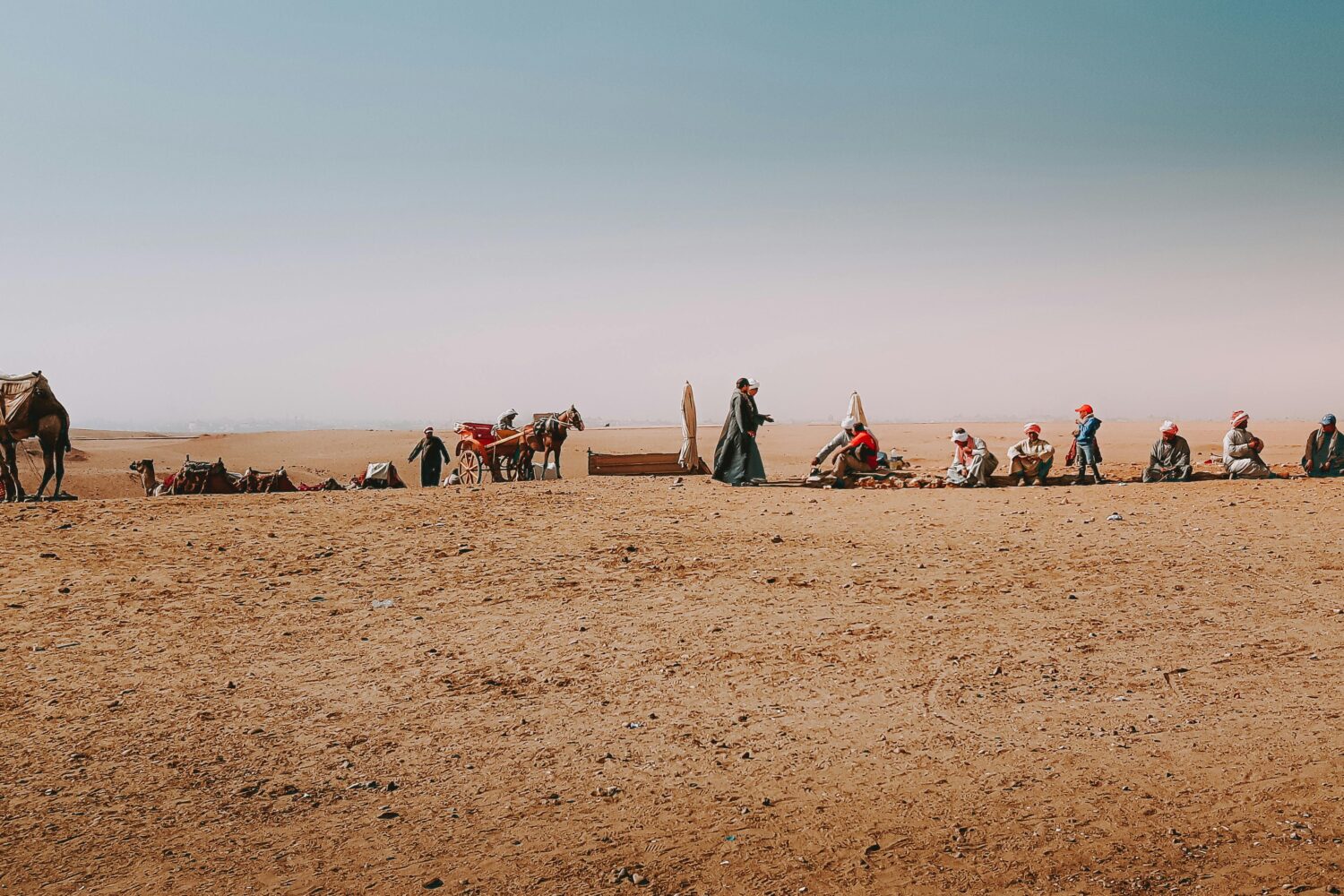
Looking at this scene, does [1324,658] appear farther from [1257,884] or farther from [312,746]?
[312,746]

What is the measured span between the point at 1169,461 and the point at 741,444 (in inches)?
329

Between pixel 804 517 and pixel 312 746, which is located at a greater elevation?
pixel 804 517

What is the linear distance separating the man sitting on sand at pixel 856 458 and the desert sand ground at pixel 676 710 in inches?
209

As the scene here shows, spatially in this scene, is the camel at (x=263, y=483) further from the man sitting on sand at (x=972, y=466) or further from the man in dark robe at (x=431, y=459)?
the man sitting on sand at (x=972, y=466)

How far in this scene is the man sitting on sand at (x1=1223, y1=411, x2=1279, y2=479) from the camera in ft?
56.5

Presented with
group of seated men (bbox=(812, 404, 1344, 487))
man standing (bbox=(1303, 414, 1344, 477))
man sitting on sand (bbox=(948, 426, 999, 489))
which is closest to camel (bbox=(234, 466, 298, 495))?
group of seated men (bbox=(812, 404, 1344, 487))

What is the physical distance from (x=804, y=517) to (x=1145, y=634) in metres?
6.17

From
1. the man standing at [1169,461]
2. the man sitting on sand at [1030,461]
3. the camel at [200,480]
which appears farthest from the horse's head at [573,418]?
the man standing at [1169,461]

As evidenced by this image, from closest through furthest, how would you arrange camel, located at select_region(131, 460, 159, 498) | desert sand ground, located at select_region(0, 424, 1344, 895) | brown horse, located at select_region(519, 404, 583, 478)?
desert sand ground, located at select_region(0, 424, 1344, 895)
camel, located at select_region(131, 460, 159, 498)
brown horse, located at select_region(519, 404, 583, 478)

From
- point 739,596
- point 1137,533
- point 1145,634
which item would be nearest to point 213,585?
point 739,596

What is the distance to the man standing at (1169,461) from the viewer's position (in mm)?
17266

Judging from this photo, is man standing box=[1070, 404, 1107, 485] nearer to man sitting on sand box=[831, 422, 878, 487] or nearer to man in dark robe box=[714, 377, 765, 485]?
man sitting on sand box=[831, 422, 878, 487]

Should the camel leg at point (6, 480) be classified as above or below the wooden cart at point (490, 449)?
below

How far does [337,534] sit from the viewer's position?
1202 cm
